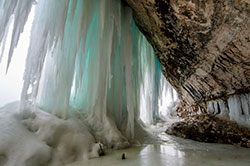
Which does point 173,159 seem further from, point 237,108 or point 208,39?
point 237,108

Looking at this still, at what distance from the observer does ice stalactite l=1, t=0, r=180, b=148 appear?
150 cm

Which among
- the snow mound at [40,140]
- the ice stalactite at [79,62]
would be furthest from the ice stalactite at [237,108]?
the snow mound at [40,140]

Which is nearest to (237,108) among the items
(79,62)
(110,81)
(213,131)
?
(213,131)

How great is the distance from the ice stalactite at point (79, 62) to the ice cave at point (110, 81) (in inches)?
0.5

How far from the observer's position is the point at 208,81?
2410 mm

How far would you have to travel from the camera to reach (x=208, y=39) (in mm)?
1657

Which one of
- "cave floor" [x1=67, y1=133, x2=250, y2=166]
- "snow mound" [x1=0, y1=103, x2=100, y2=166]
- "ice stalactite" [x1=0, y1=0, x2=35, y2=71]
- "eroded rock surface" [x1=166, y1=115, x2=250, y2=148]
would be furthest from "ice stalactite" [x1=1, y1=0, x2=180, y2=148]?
"eroded rock surface" [x1=166, y1=115, x2=250, y2=148]

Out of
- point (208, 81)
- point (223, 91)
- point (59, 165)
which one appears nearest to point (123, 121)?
point (59, 165)

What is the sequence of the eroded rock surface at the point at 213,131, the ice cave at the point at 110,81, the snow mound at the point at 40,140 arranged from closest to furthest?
the snow mound at the point at 40,140, the ice cave at the point at 110,81, the eroded rock surface at the point at 213,131

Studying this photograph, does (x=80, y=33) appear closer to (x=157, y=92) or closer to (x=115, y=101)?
(x=115, y=101)

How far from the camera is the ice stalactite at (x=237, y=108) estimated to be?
7.11 feet

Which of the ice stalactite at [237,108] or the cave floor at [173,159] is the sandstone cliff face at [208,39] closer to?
the ice stalactite at [237,108]

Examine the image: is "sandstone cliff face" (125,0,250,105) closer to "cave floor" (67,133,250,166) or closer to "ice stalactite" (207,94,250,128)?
"ice stalactite" (207,94,250,128)

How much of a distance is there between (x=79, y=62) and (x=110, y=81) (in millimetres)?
544
